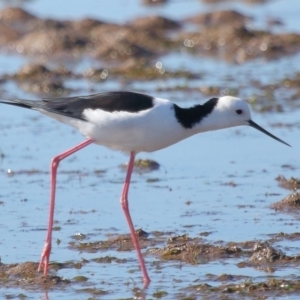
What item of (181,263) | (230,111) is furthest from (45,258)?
(230,111)

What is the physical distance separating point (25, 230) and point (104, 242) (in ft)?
2.36

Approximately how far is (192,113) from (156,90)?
251 inches

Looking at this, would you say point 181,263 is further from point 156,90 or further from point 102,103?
point 156,90

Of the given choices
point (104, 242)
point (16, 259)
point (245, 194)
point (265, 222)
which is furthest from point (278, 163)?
point (16, 259)

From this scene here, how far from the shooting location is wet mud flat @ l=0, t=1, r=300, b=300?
19.9 ft

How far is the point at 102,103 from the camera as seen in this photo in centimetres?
637

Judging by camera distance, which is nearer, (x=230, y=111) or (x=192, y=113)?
(x=192, y=113)

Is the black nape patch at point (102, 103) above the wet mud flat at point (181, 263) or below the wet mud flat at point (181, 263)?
above

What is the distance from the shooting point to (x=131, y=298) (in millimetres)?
5852

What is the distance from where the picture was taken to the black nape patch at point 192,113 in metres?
6.29

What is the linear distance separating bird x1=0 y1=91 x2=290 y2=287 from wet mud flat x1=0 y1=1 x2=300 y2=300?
241 mm

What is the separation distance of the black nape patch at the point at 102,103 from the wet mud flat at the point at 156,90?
0.99 m

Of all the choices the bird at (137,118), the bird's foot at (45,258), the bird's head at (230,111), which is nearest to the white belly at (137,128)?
the bird at (137,118)

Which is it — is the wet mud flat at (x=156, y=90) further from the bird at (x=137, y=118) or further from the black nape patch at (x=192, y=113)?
the black nape patch at (x=192, y=113)
